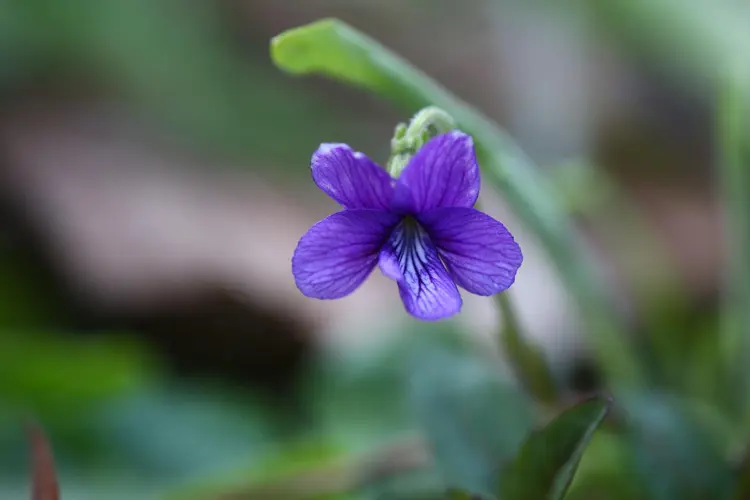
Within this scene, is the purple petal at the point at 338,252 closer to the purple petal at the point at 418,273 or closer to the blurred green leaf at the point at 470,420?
the purple petal at the point at 418,273

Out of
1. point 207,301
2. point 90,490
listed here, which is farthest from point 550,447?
point 207,301

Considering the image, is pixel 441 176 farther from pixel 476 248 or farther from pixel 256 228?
pixel 256 228

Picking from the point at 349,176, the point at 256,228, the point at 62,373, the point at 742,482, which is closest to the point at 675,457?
the point at 742,482

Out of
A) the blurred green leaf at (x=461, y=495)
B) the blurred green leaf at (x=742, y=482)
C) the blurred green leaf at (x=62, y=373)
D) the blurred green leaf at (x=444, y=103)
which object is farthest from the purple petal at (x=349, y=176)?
the blurred green leaf at (x=62, y=373)

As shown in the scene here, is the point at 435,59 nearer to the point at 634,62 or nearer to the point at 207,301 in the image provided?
the point at 634,62

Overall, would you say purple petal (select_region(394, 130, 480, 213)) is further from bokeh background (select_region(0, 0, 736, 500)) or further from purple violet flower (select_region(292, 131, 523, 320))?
bokeh background (select_region(0, 0, 736, 500))

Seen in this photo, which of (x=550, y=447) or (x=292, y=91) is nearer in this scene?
(x=550, y=447)
